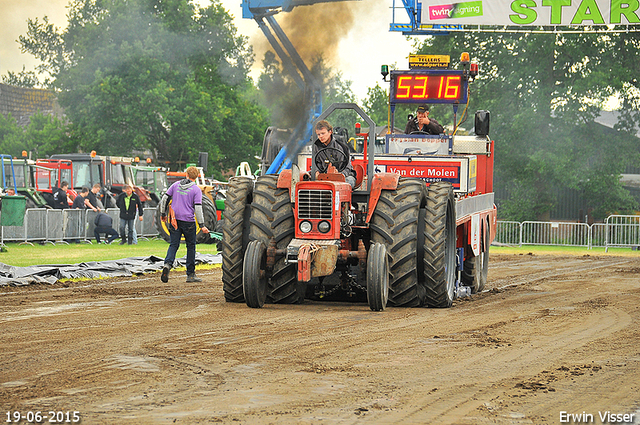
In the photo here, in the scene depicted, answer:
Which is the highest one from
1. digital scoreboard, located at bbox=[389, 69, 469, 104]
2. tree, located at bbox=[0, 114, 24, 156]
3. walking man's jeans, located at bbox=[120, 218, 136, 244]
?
tree, located at bbox=[0, 114, 24, 156]

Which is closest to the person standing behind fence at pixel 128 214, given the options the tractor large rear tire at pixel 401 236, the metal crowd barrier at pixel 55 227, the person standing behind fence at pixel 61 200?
the metal crowd barrier at pixel 55 227

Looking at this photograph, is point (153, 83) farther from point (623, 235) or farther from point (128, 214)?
point (623, 235)

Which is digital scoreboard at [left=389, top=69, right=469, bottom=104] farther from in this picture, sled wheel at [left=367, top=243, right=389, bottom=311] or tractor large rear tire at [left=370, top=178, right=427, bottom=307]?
sled wheel at [left=367, top=243, right=389, bottom=311]

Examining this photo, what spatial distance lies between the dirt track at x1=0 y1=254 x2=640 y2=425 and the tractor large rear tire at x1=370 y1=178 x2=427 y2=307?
267 millimetres

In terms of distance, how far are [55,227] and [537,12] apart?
15839 millimetres

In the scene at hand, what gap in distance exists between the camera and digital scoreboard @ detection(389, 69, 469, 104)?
50.4ft

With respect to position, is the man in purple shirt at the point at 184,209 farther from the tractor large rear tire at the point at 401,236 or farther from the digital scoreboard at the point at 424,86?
the tractor large rear tire at the point at 401,236

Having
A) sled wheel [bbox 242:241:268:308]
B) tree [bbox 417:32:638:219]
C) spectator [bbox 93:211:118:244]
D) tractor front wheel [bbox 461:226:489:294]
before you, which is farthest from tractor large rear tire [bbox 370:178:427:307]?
tree [bbox 417:32:638:219]

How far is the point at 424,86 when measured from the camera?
15.4 meters

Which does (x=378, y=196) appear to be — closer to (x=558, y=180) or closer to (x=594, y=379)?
(x=594, y=379)

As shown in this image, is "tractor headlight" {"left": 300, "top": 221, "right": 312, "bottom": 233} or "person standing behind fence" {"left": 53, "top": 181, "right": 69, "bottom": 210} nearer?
"tractor headlight" {"left": 300, "top": 221, "right": 312, "bottom": 233}

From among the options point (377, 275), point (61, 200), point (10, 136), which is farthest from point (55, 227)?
point (10, 136)

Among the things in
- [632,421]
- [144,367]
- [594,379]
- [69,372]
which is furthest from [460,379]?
[69,372]

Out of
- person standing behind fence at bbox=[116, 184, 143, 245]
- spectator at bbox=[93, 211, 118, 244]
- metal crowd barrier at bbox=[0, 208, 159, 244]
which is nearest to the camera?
metal crowd barrier at bbox=[0, 208, 159, 244]
